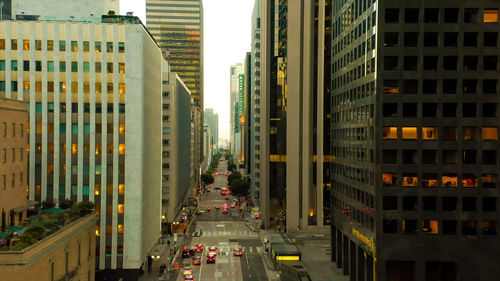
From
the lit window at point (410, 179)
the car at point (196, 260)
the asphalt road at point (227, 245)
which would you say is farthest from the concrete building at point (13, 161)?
the lit window at point (410, 179)

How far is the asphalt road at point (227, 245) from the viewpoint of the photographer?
7462 cm

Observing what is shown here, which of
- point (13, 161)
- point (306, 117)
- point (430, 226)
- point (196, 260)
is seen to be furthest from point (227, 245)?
point (13, 161)

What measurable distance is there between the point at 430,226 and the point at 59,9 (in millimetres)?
63325

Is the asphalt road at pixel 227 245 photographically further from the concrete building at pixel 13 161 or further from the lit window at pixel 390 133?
the lit window at pixel 390 133

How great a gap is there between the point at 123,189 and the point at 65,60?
20.2 meters

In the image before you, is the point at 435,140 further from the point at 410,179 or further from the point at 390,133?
the point at 410,179

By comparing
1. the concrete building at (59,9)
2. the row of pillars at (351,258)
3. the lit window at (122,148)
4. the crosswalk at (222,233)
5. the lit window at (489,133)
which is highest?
the concrete building at (59,9)

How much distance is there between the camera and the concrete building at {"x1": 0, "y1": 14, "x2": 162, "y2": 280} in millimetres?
68938

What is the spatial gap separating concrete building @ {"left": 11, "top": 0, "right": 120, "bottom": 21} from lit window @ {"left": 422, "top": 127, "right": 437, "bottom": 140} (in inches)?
2033

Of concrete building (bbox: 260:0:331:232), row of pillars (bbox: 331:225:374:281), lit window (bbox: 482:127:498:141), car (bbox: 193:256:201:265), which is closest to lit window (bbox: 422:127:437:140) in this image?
lit window (bbox: 482:127:498:141)

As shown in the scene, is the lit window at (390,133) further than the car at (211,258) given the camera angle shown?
No

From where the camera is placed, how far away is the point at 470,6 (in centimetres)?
5488

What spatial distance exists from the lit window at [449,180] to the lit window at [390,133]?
23.8 ft

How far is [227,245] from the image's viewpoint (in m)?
97.9
